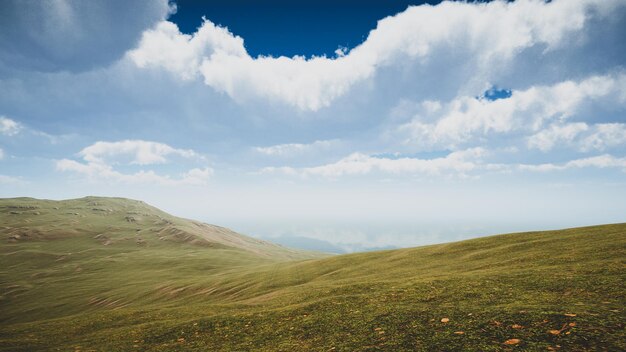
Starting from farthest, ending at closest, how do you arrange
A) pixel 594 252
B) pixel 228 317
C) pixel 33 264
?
pixel 33 264
pixel 594 252
pixel 228 317

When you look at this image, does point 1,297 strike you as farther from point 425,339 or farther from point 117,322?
point 425,339

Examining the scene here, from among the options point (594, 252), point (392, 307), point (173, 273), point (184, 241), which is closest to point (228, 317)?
point (392, 307)

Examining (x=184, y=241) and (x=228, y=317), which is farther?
(x=184, y=241)

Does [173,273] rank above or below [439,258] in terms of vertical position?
below

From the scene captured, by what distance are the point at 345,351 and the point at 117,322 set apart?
109 feet

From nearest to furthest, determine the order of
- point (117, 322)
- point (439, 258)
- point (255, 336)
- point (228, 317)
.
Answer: point (255, 336)
point (228, 317)
point (117, 322)
point (439, 258)

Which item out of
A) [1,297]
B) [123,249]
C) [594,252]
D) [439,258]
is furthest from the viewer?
[123,249]

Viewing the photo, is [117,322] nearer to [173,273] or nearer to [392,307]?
[392,307]

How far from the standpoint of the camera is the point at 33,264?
15662 centimetres

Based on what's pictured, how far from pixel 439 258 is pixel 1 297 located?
157m

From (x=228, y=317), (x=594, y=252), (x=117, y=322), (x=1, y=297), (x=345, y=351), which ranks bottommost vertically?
(x=1, y=297)

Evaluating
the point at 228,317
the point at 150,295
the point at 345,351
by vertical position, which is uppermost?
the point at 345,351

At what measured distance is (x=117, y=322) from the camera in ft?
110

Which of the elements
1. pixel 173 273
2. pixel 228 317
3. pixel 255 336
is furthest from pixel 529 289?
pixel 173 273
